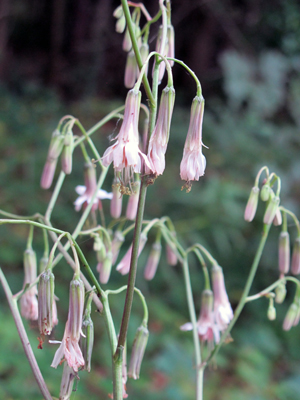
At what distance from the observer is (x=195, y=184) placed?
3.22m

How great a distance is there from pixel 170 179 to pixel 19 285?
58.8 inches

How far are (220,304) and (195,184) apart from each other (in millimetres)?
2139

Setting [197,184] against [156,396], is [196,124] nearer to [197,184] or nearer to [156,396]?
[156,396]

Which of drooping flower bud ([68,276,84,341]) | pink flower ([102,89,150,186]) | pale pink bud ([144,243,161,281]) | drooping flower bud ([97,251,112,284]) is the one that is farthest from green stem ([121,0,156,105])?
pale pink bud ([144,243,161,281])

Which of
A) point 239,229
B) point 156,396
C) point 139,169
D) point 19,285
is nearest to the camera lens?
point 139,169

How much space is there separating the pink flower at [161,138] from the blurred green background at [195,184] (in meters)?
0.69

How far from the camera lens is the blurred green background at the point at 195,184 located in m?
2.44

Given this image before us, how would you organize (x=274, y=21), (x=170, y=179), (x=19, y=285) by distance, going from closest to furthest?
(x=19, y=285) → (x=170, y=179) → (x=274, y=21)

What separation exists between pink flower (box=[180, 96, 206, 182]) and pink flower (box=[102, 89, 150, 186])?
0.26 feet

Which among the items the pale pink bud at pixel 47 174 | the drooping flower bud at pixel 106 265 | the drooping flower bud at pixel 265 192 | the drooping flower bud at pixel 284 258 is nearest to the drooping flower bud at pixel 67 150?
the pale pink bud at pixel 47 174

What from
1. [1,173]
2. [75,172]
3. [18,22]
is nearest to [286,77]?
[75,172]

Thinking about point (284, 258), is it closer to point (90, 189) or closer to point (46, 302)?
point (90, 189)

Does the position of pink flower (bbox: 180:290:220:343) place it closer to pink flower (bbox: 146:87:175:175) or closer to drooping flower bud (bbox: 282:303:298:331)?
drooping flower bud (bbox: 282:303:298:331)

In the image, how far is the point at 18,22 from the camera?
6.28 meters
